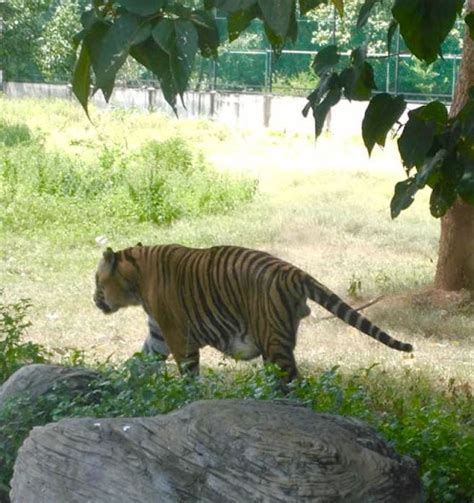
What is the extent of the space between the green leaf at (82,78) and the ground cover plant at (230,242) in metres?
2.21

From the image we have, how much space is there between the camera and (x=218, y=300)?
21.5 ft

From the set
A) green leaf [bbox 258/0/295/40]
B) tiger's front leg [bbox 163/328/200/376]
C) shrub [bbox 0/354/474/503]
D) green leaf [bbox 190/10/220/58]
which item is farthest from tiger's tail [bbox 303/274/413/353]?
green leaf [bbox 258/0/295/40]

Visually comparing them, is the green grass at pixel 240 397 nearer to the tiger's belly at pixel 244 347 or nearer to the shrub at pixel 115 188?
the tiger's belly at pixel 244 347

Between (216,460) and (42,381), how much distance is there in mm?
1525

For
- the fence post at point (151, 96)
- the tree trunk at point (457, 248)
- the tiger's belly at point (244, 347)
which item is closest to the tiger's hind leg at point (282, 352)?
the tiger's belly at point (244, 347)

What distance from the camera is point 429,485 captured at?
12.1ft

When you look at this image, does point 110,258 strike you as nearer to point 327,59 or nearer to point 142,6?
point 327,59

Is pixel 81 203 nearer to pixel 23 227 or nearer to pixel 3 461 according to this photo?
pixel 23 227

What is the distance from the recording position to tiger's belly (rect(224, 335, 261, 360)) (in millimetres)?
6383

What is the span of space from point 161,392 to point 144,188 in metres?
9.17

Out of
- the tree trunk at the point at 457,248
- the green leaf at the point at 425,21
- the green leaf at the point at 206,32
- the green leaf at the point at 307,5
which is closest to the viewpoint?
the green leaf at the point at 206,32

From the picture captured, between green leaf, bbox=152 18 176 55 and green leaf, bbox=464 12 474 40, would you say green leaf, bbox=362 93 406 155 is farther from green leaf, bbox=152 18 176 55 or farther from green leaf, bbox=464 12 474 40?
green leaf, bbox=152 18 176 55

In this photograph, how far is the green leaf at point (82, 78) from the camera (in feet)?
6.30

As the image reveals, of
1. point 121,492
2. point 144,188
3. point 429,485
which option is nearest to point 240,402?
point 121,492
